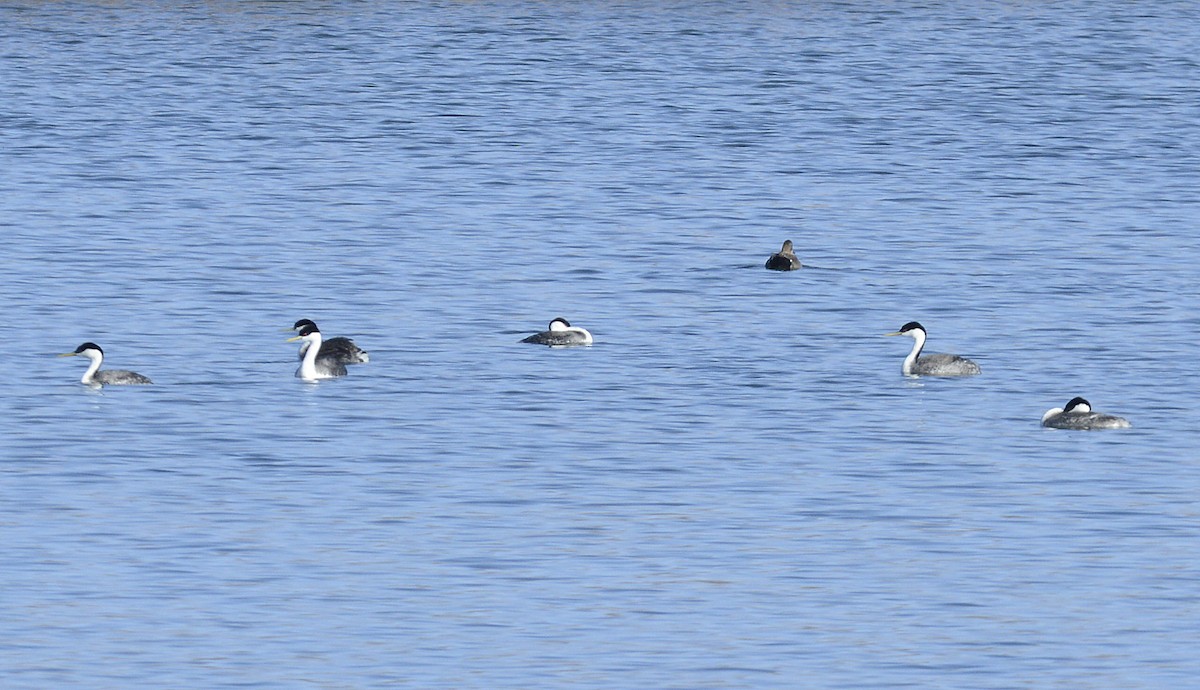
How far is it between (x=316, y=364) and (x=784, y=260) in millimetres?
9708

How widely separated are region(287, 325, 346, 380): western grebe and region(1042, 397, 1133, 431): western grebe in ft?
26.9

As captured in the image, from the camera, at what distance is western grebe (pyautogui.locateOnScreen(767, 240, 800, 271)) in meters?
38.7

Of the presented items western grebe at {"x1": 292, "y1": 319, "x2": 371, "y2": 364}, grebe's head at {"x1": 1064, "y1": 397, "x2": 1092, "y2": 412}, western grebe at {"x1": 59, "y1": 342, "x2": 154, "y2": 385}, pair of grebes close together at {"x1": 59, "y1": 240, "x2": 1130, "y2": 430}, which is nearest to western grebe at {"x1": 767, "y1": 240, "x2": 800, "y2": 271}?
pair of grebes close together at {"x1": 59, "y1": 240, "x2": 1130, "y2": 430}

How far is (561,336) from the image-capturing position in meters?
32.4

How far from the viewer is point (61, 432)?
27.5m

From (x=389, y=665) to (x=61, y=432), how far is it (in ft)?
30.8

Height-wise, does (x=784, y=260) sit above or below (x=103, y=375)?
below

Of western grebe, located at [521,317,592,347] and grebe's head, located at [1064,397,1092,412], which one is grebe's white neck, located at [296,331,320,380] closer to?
western grebe, located at [521,317,592,347]

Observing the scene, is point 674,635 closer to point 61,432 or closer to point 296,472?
point 296,472

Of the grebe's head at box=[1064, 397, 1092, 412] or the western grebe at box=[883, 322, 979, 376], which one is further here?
the western grebe at box=[883, 322, 979, 376]

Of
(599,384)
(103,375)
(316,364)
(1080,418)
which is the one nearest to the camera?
(1080,418)

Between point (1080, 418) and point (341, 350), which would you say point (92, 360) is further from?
point (1080, 418)

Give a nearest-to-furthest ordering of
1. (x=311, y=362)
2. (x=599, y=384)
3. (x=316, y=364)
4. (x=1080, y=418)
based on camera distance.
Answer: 1. (x=1080, y=418)
2. (x=599, y=384)
3. (x=311, y=362)
4. (x=316, y=364)

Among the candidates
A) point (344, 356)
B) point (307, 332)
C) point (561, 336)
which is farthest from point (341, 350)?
point (561, 336)
